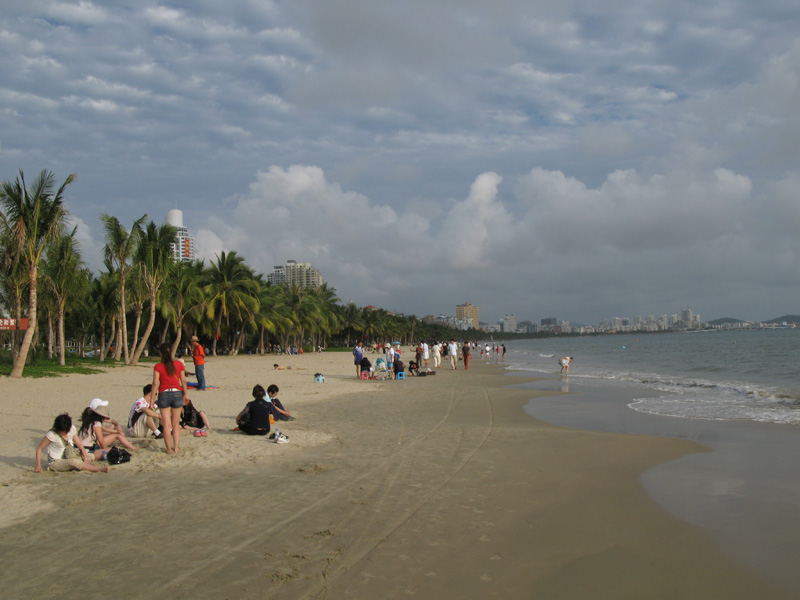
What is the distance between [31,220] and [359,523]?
61.0 feet

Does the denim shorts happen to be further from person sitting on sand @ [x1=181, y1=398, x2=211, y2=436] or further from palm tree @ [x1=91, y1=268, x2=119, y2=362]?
palm tree @ [x1=91, y1=268, x2=119, y2=362]

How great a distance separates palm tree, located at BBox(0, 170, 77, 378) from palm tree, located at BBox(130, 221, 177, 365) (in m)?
8.33

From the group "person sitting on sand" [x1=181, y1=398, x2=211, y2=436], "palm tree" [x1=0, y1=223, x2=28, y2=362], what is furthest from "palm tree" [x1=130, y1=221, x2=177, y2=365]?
"person sitting on sand" [x1=181, y1=398, x2=211, y2=436]

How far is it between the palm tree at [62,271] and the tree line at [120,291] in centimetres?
5

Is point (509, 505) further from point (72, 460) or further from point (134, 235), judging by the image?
point (134, 235)

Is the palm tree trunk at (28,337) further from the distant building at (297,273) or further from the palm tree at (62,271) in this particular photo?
the distant building at (297,273)

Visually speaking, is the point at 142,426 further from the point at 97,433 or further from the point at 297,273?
the point at 297,273

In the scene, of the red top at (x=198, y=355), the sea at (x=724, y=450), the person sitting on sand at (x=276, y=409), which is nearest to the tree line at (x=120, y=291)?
the red top at (x=198, y=355)

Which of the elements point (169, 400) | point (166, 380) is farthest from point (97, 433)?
point (166, 380)

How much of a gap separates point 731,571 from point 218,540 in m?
4.09

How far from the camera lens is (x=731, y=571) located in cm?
418

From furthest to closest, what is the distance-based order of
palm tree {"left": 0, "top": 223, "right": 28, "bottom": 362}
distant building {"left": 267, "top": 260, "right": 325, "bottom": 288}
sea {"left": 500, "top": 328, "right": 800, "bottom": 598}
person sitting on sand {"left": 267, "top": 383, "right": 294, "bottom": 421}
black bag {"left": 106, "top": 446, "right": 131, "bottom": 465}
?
distant building {"left": 267, "top": 260, "right": 325, "bottom": 288} < palm tree {"left": 0, "top": 223, "right": 28, "bottom": 362} < person sitting on sand {"left": 267, "top": 383, "right": 294, "bottom": 421} < black bag {"left": 106, "top": 446, "right": 131, "bottom": 465} < sea {"left": 500, "top": 328, "right": 800, "bottom": 598}

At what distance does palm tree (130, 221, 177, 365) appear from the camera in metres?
27.3

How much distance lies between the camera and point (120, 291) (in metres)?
31.1
